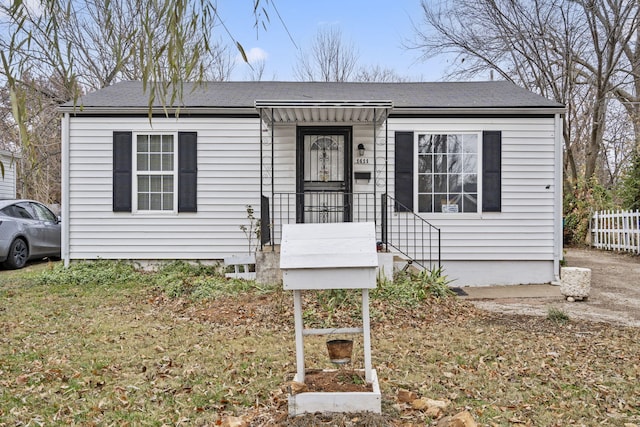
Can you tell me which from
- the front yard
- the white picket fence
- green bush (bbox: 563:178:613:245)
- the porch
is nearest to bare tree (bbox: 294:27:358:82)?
green bush (bbox: 563:178:613:245)

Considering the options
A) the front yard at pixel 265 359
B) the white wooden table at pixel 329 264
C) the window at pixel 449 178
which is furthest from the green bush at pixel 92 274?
the white wooden table at pixel 329 264

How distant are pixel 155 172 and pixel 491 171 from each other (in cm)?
563

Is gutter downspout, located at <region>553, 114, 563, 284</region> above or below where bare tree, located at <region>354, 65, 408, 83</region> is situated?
below

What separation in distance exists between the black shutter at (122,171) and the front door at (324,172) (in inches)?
112

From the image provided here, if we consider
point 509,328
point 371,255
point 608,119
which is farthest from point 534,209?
point 608,119

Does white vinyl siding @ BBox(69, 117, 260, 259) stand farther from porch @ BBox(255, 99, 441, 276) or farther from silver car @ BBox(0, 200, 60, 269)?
silver car @ BBox(0, 200, 60, 269)

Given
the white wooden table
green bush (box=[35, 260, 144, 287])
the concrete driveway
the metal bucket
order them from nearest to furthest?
the white wooden table < the metal bucket < the concrete driveway < green bush (box=[35, 260, 144, 287])

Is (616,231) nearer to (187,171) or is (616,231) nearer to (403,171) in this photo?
(403,171)

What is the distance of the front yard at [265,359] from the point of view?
3.17 metres

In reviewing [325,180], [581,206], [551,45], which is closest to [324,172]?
[325,180]

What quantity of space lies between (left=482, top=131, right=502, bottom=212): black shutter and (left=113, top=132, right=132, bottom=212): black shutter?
5945 millimetres

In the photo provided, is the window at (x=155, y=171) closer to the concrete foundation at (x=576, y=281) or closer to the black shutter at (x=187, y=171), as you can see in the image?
the black shutter at (x=187, y=171)

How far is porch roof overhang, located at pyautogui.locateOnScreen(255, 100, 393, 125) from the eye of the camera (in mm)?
6848

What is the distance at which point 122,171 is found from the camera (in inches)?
330
